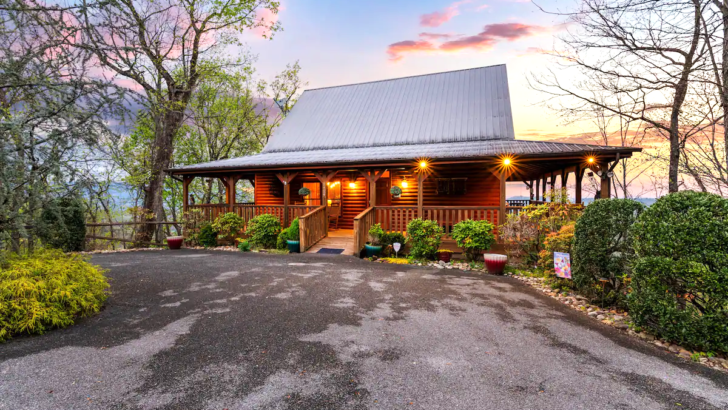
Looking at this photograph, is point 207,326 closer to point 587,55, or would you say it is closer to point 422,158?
point 422,158

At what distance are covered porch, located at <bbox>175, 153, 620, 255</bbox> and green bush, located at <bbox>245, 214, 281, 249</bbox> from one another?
0.65m

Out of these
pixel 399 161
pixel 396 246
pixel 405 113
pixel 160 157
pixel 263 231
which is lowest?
pixel 396 246

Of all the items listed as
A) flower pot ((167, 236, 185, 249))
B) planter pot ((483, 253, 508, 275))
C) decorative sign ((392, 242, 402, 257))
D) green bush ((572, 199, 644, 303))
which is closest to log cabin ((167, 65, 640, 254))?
decorative sign ((392, 242, 402, 257))

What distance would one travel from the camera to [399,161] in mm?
9984

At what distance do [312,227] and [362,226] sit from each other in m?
1.94

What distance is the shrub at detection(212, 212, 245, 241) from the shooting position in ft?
37.4

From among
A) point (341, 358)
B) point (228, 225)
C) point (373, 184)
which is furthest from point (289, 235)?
point (341, 358)

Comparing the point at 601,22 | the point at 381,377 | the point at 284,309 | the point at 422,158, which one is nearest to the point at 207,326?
the point at 284,309

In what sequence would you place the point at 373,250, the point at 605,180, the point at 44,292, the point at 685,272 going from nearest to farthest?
the point at 685,272
the point at 44,292
the point at 605,180
the point at 373,250

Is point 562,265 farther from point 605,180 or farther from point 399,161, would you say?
point 399,161

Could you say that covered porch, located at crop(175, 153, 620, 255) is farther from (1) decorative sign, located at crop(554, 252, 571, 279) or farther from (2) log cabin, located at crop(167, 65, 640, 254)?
(1) decorative sign, located at crop(554, 252, 571, 279)

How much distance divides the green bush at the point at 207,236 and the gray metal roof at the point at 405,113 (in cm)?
536

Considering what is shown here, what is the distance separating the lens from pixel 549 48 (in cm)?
728

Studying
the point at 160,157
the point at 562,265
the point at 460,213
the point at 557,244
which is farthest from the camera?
the point at 160,157
